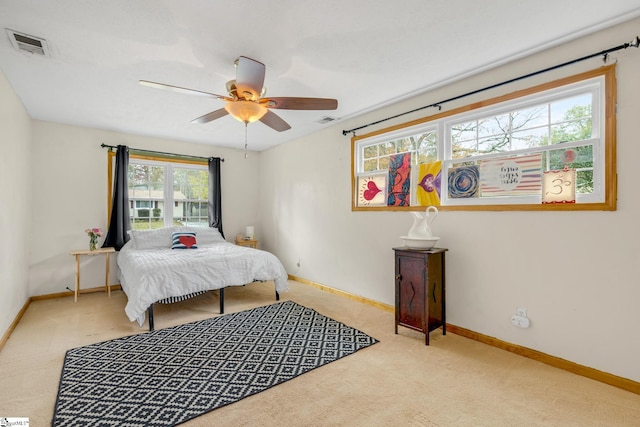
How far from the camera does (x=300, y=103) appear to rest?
8.20ft

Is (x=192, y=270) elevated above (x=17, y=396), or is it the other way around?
(x=192, y=270)

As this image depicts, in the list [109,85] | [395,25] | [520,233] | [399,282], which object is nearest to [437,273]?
[399,282]

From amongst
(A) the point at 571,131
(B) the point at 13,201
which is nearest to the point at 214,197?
(B) the point at 13,201

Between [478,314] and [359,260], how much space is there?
1.56 m

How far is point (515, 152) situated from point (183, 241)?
13.9ft

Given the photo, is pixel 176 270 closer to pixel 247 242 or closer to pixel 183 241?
pixel 183 241

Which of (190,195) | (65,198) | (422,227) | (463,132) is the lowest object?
(422,227)

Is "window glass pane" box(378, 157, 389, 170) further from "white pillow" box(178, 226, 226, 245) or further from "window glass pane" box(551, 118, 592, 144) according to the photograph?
"white pillow" box(178, 226, 226, 245)

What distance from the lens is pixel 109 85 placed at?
301 centimetres

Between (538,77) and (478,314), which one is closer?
(538,77)

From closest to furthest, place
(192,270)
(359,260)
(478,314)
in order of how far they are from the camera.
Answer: (478,314), (192,270), (359,260)

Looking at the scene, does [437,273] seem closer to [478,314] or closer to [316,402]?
[478,314]

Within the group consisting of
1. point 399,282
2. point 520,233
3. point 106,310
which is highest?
point 520,233

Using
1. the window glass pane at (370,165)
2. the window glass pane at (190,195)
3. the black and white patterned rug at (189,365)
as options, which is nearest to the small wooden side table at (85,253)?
the window glass pane at (190,195)
